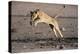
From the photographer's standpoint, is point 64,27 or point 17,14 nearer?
point 17,14

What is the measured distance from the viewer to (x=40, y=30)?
68.8 inches

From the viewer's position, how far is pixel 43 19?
1.76 meters

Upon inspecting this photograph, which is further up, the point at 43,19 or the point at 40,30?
the point at 43,19

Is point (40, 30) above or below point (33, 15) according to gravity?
below

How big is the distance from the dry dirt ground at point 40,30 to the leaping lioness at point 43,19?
0.10 ft

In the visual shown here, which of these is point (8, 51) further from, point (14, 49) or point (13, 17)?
point (13, 17)

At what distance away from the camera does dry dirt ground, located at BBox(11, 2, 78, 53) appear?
1653 mm

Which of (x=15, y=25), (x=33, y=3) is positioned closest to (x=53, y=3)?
(x=33, y=3)

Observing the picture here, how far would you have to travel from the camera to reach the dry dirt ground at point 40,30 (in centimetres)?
165

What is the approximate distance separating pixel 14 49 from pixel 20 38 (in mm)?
113

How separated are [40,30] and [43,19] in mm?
111

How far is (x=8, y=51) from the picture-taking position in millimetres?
1646

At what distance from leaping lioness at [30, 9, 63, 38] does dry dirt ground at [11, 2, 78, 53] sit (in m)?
0.03

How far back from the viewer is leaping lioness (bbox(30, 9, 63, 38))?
1726 mm
